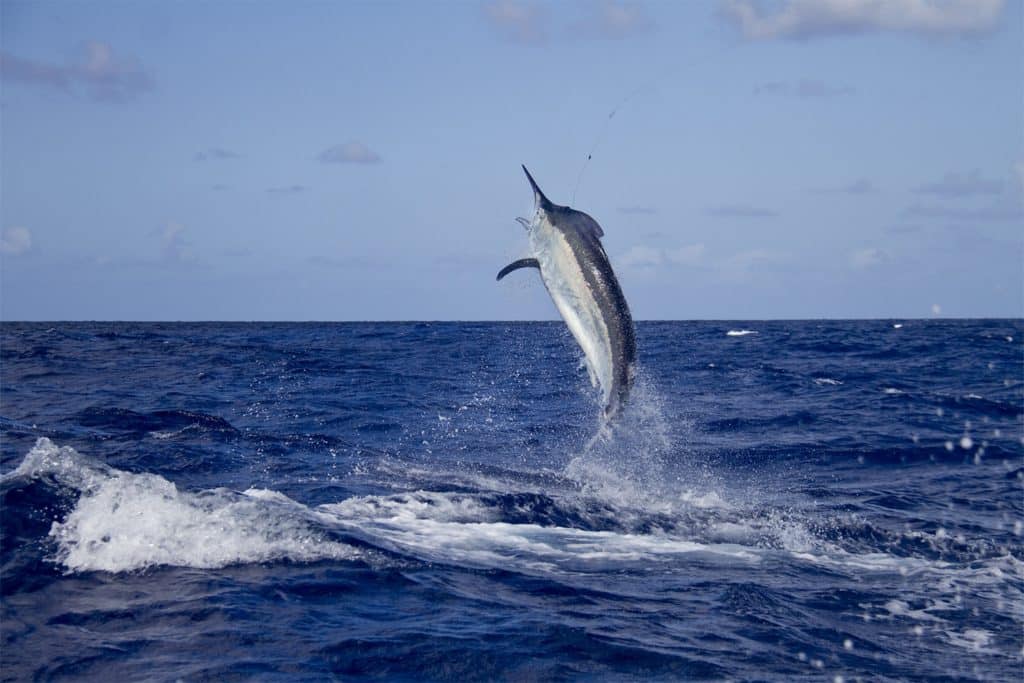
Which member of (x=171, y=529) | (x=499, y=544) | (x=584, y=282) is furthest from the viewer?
(x=499, y=544)

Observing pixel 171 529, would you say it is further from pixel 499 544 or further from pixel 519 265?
pixel 519 265

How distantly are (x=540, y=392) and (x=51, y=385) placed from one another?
12.0 metres

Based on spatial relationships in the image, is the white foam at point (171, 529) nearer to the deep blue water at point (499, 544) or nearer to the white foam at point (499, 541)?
the deep blue water at point (499, 544)

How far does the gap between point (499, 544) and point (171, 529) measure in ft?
9.83

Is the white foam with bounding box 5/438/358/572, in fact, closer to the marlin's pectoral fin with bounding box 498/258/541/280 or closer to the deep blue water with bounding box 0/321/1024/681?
the deep blue water with bounding box 0/321/1024/681

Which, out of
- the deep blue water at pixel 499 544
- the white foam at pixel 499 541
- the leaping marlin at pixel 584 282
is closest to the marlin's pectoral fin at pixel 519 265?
the leaping marlin at pixel 584 282

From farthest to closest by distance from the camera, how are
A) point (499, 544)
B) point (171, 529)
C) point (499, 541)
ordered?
1. point (499, 541)
2. point (499, 544)
3. point (171, 529)

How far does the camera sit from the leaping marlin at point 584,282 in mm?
6125

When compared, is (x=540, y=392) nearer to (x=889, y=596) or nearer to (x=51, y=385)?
(x=51, y=385)

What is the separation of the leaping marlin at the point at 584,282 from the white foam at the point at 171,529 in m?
3.27

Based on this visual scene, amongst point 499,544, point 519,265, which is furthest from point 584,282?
point 499,544

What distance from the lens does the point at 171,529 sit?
8.52 m

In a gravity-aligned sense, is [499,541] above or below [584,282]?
below

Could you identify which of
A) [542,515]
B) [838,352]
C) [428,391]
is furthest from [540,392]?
[838,352]
